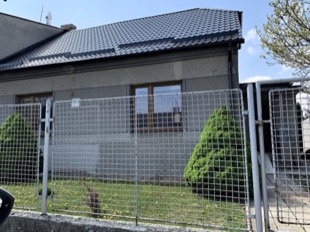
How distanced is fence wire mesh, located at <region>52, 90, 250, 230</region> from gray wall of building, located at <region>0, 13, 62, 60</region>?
7830 mm

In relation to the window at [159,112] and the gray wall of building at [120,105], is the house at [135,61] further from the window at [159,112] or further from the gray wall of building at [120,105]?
the window at [159,112]

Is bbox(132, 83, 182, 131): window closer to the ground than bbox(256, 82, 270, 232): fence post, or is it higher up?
higher up

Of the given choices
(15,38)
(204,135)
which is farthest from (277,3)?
(15,38)

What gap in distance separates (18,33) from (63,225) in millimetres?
10988

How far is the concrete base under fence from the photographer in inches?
129

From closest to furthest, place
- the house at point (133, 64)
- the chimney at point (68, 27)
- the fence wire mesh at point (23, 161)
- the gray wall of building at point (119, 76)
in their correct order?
the fence wire mesh at point (23, 161) < the house at point (133, 64) < the gray wall of building at point (119, 76) < the chimney at point (68, 27)

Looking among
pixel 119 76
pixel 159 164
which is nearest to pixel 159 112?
pixel 159 164

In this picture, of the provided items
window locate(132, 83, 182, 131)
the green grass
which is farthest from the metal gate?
window locate(132, 83, 182, 131)

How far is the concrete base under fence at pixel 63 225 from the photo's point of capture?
3.28 metres

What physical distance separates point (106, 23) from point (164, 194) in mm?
11479

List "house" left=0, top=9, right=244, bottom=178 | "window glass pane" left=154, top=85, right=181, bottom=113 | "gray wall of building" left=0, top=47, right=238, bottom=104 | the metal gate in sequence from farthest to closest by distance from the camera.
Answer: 1. "gray wall of building" left=0, top=47, right=238, bottom=104
2. "house" left=0, top=9, right=244, bottom=178
3. "window glass pane" left=154, top=85, right=181, bottom=113
4. the metal gate

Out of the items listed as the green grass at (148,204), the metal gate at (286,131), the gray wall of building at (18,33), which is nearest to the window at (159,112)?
the green grass at (148,204)

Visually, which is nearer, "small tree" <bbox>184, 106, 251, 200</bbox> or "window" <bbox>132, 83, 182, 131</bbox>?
"window" <bbox>132, 83, 182, 131</bbox>

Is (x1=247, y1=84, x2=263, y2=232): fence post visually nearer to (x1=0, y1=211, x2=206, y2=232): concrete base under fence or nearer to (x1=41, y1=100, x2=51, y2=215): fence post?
(x1=0, y1=211, x2=206, y2=232): concrete base under fence
